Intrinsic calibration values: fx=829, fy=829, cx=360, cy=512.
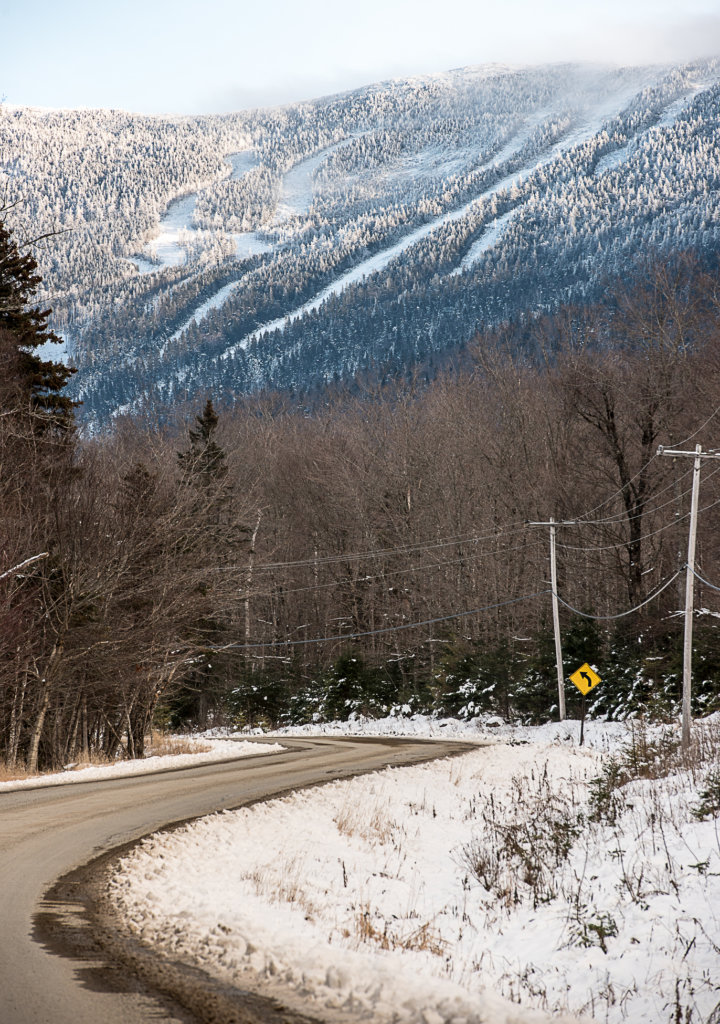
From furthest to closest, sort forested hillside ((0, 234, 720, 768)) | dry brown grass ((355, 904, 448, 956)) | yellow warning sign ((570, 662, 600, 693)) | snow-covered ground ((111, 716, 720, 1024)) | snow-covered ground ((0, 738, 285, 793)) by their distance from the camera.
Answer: yellow warning sign ((570, 662, 600, 693)), forested hillside ((0, 234, 720, 768)), snow-covered ground ((0, 738, 285, 793)), dry brown grass ((355, 904, 448, 956)), snow-covered ground ((111, 716, 720, 1024))

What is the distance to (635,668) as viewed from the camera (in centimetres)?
3719

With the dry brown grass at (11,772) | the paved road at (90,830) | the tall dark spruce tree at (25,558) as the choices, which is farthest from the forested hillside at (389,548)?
the paved road at (90,830)

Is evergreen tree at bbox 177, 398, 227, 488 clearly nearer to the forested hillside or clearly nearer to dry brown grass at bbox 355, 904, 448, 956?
the forested hillside

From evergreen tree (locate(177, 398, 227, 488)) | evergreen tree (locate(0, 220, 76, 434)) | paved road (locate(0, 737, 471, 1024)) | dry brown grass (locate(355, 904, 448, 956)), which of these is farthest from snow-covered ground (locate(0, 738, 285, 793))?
evergreen tree (locate(177, 398, 227, 488))

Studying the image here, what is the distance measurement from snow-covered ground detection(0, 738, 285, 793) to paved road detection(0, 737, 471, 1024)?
30.4 inches

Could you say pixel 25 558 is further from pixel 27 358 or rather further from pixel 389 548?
pixel 389 548

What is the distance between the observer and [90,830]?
11.0 metres

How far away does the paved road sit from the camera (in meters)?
4.90

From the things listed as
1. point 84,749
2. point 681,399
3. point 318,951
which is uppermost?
point 681,399

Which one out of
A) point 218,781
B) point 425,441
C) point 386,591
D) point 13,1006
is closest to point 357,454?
point 425,441

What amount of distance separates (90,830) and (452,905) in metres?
5.06

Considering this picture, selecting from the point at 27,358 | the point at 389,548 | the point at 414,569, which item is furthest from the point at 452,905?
the point at 389,548

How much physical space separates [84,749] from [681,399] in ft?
94.9

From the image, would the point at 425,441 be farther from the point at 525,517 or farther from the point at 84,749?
the point at 84,749
